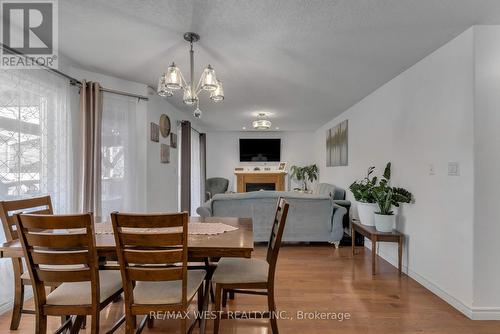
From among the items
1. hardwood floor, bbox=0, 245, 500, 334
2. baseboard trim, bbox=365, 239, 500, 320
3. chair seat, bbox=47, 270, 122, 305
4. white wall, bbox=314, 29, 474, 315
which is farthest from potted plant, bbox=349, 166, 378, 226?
chair seat, bbox=47, 270, 122, 305

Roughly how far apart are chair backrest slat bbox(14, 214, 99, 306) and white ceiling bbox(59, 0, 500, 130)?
1.51m

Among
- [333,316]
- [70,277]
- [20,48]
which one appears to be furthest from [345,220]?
[20,48]

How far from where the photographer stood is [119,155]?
11.3 feet

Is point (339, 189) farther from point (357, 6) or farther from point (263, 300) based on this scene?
point (357, 6)

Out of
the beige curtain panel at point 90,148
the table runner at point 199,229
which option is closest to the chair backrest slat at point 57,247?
the table runner at point 199,229

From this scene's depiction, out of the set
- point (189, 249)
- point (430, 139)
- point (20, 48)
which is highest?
point (20, 48)

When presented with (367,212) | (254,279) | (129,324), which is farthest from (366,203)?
(129,324)

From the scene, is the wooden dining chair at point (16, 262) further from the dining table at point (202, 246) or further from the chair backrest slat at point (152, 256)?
the chair backrest slat at point (152, 256)

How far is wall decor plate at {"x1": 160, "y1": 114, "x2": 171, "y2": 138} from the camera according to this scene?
4326mm

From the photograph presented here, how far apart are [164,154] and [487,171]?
3998mm

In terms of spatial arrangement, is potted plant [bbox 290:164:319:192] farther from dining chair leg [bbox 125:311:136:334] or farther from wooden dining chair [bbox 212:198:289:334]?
dining chair leg [bbox 125:311:136:334]

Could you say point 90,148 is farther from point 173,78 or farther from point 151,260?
point 151,260

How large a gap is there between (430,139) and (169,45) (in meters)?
2.72

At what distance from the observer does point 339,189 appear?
5.51 m
